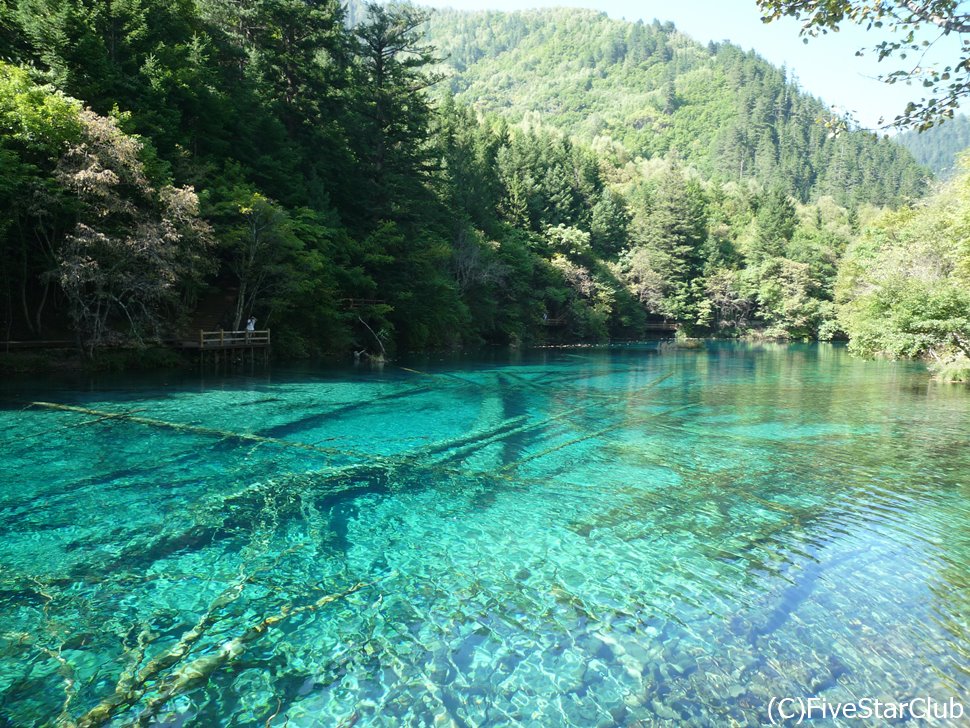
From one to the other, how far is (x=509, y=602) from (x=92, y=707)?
3513 millimetres

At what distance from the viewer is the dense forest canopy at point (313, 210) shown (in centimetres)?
2027

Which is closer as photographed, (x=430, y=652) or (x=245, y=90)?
(x=430, y=652)

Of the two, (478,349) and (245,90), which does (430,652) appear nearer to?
(245,90)

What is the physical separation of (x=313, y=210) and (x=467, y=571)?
27.2 meters

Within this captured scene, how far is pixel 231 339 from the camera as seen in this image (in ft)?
84.2

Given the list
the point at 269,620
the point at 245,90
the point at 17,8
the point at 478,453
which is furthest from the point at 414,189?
the point at 269,620

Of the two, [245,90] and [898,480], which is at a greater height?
[245,90]

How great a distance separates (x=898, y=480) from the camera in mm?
10141

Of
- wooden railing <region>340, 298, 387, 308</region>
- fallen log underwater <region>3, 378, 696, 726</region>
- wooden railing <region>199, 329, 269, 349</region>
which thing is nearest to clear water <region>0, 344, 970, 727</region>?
fallen log underwater <region>3, 378, 696, 726</region>

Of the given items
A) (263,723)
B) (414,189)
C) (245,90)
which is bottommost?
(263,723)

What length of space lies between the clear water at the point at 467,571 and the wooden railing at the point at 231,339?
10.7m

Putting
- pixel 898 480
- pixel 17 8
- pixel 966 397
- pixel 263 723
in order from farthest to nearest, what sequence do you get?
1. pixel 17 8
2. pixel 966 397
3. pixel 898 480
4. pixel 263 723

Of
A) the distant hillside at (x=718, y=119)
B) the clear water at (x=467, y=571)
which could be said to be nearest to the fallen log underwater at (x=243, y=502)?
the clear water at (x=467, y=571)

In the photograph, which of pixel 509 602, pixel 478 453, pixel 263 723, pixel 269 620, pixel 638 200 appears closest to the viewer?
pixel 263 723
